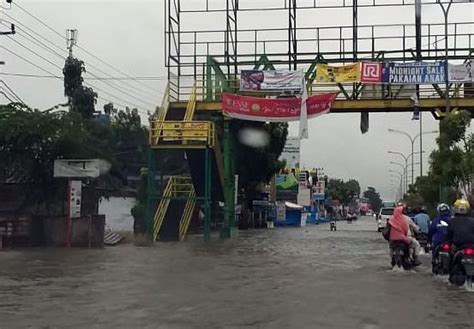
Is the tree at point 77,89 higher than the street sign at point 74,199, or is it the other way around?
the tree at point 77,89

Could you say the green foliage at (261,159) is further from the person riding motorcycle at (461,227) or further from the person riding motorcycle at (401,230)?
the person riding motorcycle at (461,227)

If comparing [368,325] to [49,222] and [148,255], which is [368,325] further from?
[49,222]

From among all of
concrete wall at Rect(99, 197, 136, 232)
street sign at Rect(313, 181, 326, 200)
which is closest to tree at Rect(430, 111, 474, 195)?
concrete wall at Rect(99, 197, 136, 232)

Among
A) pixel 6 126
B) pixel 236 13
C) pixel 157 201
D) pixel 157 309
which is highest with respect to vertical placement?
pixel 236 13

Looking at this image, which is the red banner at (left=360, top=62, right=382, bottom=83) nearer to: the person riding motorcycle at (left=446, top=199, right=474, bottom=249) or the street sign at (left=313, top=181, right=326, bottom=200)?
the person riding motorcycle at (left=446, top=199, right=474, bottom=249)

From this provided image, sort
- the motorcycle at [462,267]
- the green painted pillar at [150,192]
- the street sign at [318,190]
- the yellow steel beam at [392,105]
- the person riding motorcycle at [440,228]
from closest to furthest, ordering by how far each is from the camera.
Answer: the motorcycle at [462,267]
the person riding motorcycle at [440,228]
the green painted pillar at [150,192]
the yellow steel beam at [392,105]
the street sign at [318,190]

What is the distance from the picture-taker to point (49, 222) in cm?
2922

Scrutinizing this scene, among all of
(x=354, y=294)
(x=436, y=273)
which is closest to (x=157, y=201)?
(x=436, y=273)

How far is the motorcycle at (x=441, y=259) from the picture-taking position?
1513cm

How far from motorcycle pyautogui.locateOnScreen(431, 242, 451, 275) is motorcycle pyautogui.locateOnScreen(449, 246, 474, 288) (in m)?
0.55

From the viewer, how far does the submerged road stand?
407 inches

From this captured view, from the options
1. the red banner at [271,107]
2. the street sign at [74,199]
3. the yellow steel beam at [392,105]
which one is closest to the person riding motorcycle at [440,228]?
the street sign at [74,199]

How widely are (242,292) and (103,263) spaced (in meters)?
7.83

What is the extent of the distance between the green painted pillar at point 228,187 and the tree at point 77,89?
16229mm
